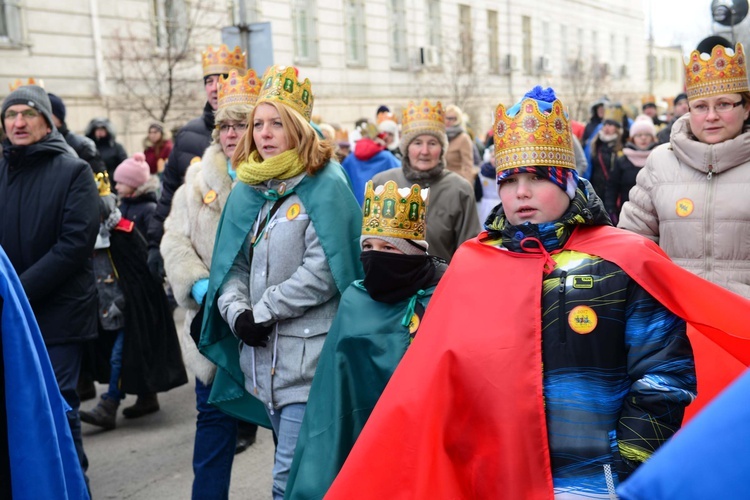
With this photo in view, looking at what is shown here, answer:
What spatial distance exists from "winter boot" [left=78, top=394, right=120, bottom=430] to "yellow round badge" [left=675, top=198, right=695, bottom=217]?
4.75 meters

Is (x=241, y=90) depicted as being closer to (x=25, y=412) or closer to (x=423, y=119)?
(x=423, y=119)

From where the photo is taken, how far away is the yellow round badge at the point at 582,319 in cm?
290

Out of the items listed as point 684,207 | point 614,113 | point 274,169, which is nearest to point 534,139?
point 274,169

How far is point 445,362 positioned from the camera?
305 cm

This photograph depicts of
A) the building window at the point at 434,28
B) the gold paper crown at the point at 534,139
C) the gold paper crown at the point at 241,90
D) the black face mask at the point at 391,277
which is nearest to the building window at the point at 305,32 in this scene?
the building window at the point at 434,28

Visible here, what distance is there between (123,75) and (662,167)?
16305 mm

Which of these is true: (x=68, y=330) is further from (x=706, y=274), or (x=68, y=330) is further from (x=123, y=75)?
(x=123, y=75)

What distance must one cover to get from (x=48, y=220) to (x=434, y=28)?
2888cm

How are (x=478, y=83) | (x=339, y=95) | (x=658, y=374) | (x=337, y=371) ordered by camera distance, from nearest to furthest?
(x=658, y=374) < (x=337, y=371) < (x=339, y=95) < (x=478, y=83)

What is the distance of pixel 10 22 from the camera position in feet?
57.5

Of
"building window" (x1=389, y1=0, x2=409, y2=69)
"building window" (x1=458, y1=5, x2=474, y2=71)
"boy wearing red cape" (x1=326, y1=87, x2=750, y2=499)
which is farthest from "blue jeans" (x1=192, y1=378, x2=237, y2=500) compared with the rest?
"building window" (x1=458, y1=5, x2=474, y2=71)

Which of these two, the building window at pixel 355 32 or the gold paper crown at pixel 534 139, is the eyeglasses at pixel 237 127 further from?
the building window at pixel 355 32

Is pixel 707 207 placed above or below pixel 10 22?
below

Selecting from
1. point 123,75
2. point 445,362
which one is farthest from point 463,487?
point 123,75
